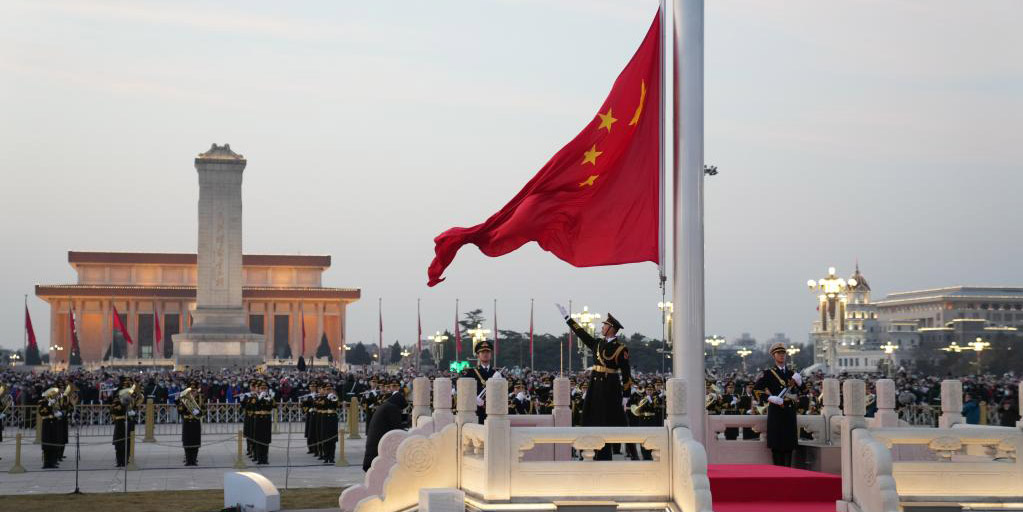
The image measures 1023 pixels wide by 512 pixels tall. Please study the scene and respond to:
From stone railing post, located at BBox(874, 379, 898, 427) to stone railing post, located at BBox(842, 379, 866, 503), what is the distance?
3.88 ft

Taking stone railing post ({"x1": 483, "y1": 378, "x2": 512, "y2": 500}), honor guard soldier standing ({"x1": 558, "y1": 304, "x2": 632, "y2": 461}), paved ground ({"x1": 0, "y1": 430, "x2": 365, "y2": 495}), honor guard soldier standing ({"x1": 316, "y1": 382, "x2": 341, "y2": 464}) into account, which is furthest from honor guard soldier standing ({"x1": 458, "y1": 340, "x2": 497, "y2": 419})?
honor guard soldier standing ({"x1": 316, "y1": 382, "x2": 341, "y2": 464})

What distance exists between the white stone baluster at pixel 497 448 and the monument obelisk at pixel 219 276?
6870 cm

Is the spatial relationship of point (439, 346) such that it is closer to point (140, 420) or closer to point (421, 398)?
point (140, 420)

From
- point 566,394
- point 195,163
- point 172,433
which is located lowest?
point 172,433

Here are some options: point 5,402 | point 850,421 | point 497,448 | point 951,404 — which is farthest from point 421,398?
point 5,402

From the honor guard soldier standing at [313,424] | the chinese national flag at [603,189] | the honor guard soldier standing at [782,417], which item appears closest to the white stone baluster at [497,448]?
the chinese national flag at [603,189]

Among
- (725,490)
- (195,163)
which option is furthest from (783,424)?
(195,163)

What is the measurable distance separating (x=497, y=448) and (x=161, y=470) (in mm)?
14807

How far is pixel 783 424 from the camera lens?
1176 centimetres

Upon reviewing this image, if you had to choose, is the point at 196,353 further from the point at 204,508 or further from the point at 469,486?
the point at 469,486

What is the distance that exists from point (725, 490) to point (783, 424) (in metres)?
2.12

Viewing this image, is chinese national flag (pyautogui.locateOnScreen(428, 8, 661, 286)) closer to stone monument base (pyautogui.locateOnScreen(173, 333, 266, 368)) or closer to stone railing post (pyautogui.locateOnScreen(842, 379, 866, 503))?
stone railing post (pyautogui.locateOnScreen(842, 379, 866, 503))

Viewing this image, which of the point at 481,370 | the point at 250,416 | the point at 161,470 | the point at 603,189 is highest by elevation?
the point at 603,189

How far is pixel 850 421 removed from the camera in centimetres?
936
